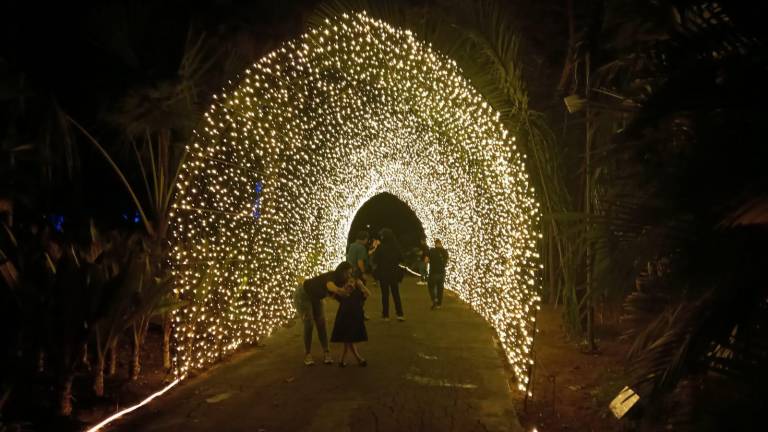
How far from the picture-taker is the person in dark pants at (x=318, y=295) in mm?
7652

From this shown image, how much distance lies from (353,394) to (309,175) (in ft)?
17.7

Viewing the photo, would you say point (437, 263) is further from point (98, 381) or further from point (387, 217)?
point (387, 217)

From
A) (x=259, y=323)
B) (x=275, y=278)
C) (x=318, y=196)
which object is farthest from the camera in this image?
(x=318, y=196)

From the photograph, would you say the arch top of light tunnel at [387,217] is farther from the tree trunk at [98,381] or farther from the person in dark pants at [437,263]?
the tree trunk at [98,381]

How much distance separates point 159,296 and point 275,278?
3.40 metres

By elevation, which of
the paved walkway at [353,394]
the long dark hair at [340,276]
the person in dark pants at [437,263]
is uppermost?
the person in dark pants at [437,263]

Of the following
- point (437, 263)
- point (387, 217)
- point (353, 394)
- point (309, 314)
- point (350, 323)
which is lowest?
point (353, 394)

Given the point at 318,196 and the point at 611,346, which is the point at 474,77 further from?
the point at 318,196

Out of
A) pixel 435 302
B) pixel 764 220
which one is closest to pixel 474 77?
pixel 764 220

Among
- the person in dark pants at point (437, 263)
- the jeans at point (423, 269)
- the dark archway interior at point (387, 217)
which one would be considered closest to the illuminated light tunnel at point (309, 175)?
the person in dark pants at point (437, 263)

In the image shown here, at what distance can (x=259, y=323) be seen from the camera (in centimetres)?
890

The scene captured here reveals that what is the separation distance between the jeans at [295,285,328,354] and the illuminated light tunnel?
84cm

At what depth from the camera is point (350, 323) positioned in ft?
24.9

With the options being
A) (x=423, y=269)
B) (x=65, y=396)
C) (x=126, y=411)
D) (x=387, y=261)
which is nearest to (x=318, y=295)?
(x=126, y=411)
